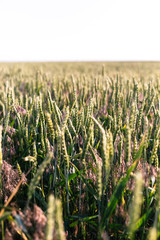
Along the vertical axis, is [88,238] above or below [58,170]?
below

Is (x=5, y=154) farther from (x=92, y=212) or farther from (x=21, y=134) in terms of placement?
(x=92, y=212)

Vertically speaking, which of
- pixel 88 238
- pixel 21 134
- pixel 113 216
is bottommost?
pixel 88 238

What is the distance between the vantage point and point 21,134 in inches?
40.1

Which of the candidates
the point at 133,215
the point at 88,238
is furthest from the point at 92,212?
the point at 133,215

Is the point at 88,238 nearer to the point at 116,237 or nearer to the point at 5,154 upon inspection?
the point at 116,237

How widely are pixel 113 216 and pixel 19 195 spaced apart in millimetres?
407

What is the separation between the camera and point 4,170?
33.3 inches

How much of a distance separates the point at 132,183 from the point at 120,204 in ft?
0.27

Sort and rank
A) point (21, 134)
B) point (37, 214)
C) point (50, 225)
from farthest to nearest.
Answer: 1. point (21, 134)
2. point (37, 214)
3. point (50, 225)

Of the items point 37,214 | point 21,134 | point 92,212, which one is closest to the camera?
point 37,214

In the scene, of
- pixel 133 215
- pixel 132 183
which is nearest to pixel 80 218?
pixel 132 183

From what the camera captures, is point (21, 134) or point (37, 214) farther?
point (21, 134)

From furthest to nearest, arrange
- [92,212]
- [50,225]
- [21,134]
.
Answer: [21,134], [92,212], [50,225]

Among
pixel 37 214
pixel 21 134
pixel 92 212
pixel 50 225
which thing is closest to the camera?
pixel 50 225
